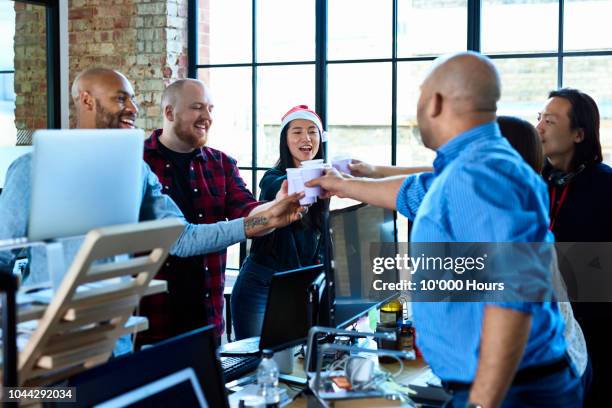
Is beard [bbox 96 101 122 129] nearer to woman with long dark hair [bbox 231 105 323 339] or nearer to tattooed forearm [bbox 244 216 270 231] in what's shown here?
tattooed forearm [bbox 244 216 270 231]

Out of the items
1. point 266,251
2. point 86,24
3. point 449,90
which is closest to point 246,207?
point 266,251

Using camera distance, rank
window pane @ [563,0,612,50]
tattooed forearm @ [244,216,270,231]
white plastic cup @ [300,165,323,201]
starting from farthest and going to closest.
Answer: window pane @ [563,0,612,50] < tattooed forearm @ [244,216,270,231] < white plastic cup @ [300,165,323,201]

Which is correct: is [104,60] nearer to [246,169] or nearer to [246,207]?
[246,169]

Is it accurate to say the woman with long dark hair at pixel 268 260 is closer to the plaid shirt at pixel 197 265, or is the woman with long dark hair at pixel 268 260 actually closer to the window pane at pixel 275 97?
the plaid shirt at pixel 197 265

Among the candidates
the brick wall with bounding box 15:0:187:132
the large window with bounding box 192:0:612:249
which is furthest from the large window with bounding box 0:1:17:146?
the large window with bounding box 192:0:612:249

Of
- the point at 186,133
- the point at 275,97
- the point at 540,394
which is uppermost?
the point at 275,97

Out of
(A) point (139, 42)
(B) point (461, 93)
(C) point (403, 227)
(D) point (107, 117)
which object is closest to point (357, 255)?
(B) point (461, 93)

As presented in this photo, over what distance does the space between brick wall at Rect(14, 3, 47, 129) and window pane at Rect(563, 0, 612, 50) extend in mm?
2822

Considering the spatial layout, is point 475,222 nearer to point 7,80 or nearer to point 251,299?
point 251,299

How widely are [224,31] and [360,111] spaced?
3.61 feet

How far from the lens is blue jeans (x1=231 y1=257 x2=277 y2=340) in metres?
3.27

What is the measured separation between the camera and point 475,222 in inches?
63.6

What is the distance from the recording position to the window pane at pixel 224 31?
188 inches

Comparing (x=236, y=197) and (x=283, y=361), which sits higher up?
(x=236, y=197)
